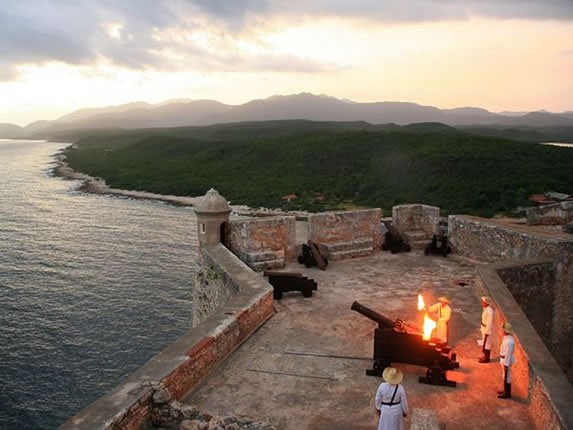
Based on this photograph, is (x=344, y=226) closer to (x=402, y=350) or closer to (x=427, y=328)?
(x=427, y=328)

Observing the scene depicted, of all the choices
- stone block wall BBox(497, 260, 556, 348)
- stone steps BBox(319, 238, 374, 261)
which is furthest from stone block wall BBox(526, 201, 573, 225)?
stone steps BBox(319, 238, 374, 261)

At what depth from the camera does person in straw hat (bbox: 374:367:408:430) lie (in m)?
6.82

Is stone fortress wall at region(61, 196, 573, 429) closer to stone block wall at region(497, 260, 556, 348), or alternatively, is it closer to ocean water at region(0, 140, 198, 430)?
stone block wall at region(497, 260, 556, 348)

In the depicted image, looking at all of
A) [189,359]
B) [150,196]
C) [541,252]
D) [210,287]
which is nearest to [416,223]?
[541,252]

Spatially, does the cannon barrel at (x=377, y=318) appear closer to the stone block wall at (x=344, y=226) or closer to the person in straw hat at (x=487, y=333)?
the person in straw hat at (x=487, y=333)

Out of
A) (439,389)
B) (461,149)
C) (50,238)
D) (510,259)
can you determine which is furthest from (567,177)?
(439,389)

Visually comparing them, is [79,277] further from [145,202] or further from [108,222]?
[145,202]

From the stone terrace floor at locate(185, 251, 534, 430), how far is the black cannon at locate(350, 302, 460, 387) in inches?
9.6

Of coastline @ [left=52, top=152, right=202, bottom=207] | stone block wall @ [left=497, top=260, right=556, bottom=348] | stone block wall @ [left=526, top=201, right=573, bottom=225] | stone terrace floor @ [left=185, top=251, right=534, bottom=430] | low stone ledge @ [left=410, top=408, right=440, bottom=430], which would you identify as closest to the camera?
low stone ledge @ [left=410, top=408, right=440, bottom=430]

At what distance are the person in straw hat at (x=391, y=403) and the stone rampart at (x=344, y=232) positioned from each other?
385 inches

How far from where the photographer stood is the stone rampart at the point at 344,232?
16.8 metres

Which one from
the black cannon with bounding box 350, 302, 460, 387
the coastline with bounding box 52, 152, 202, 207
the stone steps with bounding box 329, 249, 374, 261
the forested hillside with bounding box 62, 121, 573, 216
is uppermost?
the black cannon with bounding box 350, 302, 460, 387

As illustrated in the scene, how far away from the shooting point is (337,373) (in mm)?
9344

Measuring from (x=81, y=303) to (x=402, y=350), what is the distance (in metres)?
23.0
